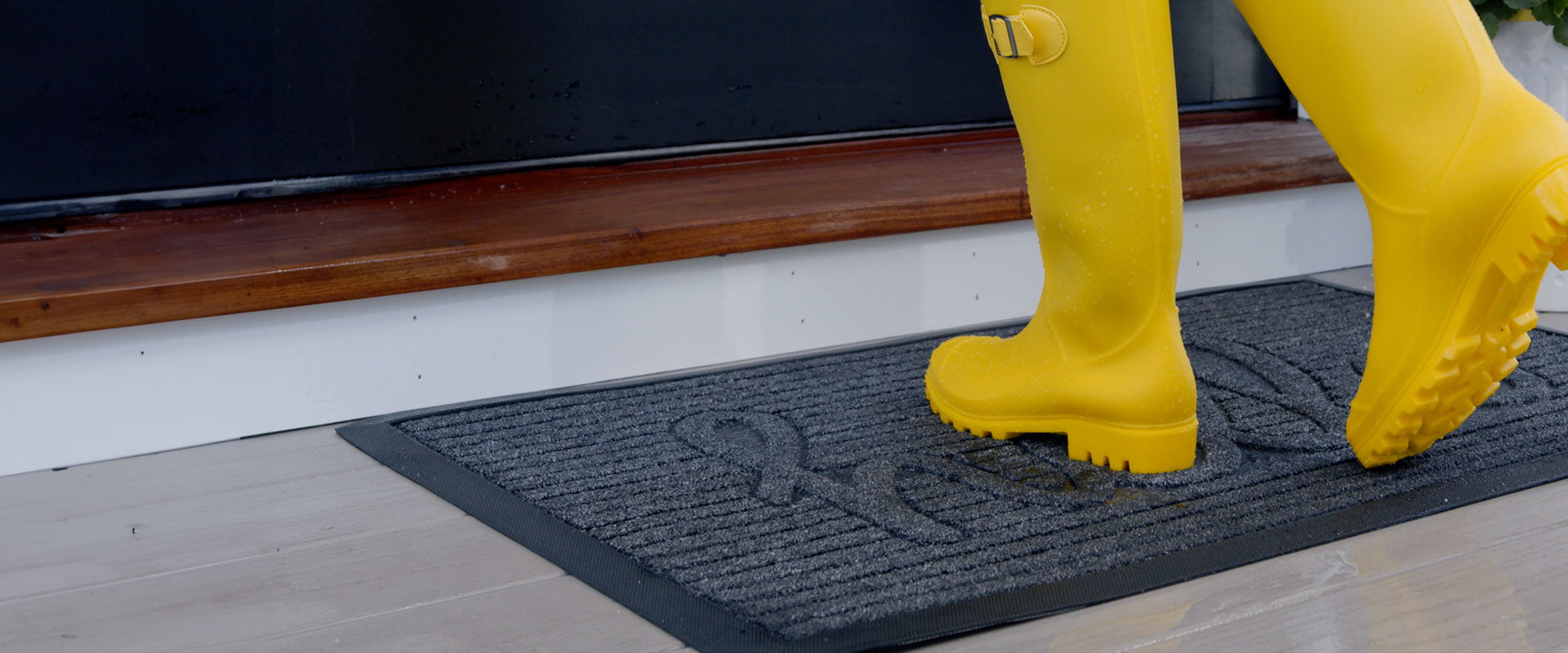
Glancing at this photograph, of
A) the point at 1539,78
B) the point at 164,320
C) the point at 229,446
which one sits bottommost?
the point at 229,446

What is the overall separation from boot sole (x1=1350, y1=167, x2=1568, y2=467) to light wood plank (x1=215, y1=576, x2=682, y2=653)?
50cm

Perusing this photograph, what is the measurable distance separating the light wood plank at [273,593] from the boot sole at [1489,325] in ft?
1.82

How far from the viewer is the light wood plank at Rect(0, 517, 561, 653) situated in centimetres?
73

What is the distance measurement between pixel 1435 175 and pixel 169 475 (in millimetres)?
934

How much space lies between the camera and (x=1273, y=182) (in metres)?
1.54

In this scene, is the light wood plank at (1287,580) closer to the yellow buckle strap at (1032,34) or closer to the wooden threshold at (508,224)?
the yellow buckle strap at (1032,34)

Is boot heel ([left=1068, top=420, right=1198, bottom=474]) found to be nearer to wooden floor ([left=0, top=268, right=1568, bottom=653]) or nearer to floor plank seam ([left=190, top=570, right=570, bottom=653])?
wooden floor ([left=0, top=268, right=1568, bottom=653])

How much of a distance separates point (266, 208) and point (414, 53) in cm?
25

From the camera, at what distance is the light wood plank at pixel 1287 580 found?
69 cm

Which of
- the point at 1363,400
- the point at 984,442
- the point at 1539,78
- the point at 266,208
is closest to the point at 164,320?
the point at 266,208

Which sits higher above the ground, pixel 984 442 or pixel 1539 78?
pixel 1539 78

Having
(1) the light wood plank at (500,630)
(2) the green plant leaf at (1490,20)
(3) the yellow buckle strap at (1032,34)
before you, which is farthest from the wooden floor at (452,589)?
(2) the green plant leaf at (1490,20)

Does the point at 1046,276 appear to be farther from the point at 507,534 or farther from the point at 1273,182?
the point at 1273,182

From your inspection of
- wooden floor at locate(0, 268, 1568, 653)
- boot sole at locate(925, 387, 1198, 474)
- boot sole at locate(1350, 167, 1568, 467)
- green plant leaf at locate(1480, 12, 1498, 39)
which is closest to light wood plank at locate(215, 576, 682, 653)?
wooden floor at locate(0, 268, 1568, 653)
